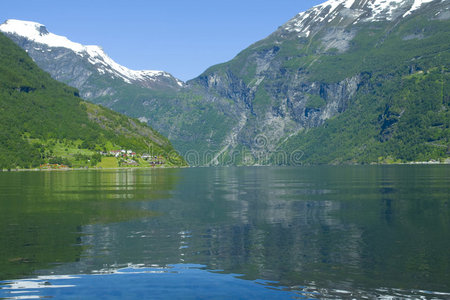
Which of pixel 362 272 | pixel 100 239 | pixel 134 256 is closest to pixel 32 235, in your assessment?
pixel 100 239

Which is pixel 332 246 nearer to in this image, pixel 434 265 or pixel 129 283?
pixel 434 265

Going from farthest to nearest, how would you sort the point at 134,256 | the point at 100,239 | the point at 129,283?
the point at 100,239
the point at 134,256
the point at 129,283

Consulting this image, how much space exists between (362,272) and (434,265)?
22.4 feet

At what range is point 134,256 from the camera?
4266 cm

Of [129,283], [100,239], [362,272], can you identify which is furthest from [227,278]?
[100,239]

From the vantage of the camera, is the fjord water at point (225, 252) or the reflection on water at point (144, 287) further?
the fjord water at point (225, 252)

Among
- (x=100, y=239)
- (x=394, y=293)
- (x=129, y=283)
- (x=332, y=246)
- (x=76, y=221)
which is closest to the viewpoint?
(x=394, y=293)

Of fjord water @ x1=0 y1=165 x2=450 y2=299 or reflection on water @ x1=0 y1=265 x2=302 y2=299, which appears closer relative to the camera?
reflection on water @ x1=0 y1=265 x2=302 y2=299

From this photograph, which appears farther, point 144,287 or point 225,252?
point 225,252

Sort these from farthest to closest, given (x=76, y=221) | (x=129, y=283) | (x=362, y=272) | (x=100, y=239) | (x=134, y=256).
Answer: (x=76, y=221)
(x=100, y=239)
(x=134, y=256)
(x=362, y=272)
(x=129, y=283)

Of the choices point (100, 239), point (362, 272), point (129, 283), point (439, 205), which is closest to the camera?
point (129, 283)

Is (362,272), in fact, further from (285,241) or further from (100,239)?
(100,239)

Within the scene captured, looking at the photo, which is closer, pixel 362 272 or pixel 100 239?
pixel 362 272

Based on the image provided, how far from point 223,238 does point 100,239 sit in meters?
13.6
